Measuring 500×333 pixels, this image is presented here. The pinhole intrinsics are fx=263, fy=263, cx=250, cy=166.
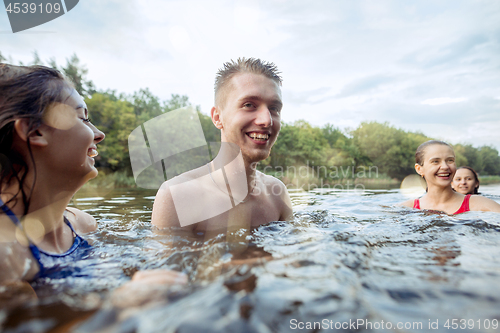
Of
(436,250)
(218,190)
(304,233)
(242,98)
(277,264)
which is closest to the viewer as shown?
(277,264)

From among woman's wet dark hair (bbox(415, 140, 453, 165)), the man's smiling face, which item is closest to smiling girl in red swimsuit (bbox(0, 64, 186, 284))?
the man's smiling face

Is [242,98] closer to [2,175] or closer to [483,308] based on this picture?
[2,175]

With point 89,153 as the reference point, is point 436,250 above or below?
below

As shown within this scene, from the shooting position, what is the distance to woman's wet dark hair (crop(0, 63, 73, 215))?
163 cm

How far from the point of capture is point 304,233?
252 cm

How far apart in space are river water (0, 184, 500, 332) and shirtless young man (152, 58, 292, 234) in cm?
47

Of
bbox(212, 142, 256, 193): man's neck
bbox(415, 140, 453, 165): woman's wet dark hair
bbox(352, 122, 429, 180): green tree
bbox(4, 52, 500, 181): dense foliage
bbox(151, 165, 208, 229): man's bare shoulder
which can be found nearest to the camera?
bbox(151, 165, 208, 229): man's bare shoulder

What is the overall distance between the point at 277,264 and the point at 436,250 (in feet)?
4.25

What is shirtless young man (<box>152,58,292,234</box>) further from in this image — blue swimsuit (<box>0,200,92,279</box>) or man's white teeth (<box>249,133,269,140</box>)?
blue swimsuit (<box>0,200,92,279</box>)

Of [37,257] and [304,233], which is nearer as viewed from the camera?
[37,257]

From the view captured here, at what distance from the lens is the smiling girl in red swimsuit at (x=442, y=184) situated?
4.43 meters

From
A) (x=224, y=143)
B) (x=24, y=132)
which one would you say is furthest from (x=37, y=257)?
(x=224, y=143)

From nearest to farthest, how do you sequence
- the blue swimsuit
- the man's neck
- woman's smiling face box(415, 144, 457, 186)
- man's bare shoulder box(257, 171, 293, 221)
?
the blue swimsuit < the man's neck < man's bare shoulder box(257, 171, 293, 221) < woman's smiling face box(415, 144, 457, 186)

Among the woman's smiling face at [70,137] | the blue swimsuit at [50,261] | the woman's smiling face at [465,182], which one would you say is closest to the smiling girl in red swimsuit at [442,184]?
the woman's smiling face at [465,182]
